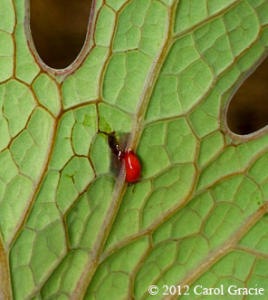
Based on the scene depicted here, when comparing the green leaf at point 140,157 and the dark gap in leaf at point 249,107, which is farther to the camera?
the dark gap in leaf at point 249,107

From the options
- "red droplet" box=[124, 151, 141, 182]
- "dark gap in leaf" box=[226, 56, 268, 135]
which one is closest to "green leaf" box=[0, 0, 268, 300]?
"red droplet" box=[124, 151, 141, 182]

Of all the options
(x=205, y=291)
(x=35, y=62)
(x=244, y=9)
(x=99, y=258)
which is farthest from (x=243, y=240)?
(x=35, y=62)

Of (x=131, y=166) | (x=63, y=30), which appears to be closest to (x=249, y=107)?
(x=63, y=30)

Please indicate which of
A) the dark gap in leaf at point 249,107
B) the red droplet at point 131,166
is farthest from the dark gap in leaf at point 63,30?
the red droplet at point 131,166

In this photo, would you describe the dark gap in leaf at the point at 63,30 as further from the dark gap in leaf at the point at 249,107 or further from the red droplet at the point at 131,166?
the red droplet at the point at 131,166

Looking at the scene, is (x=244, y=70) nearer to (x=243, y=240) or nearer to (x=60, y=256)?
(x=243, y=240)

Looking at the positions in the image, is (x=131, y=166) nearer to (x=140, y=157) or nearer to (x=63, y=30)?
(x=140, y=157)
